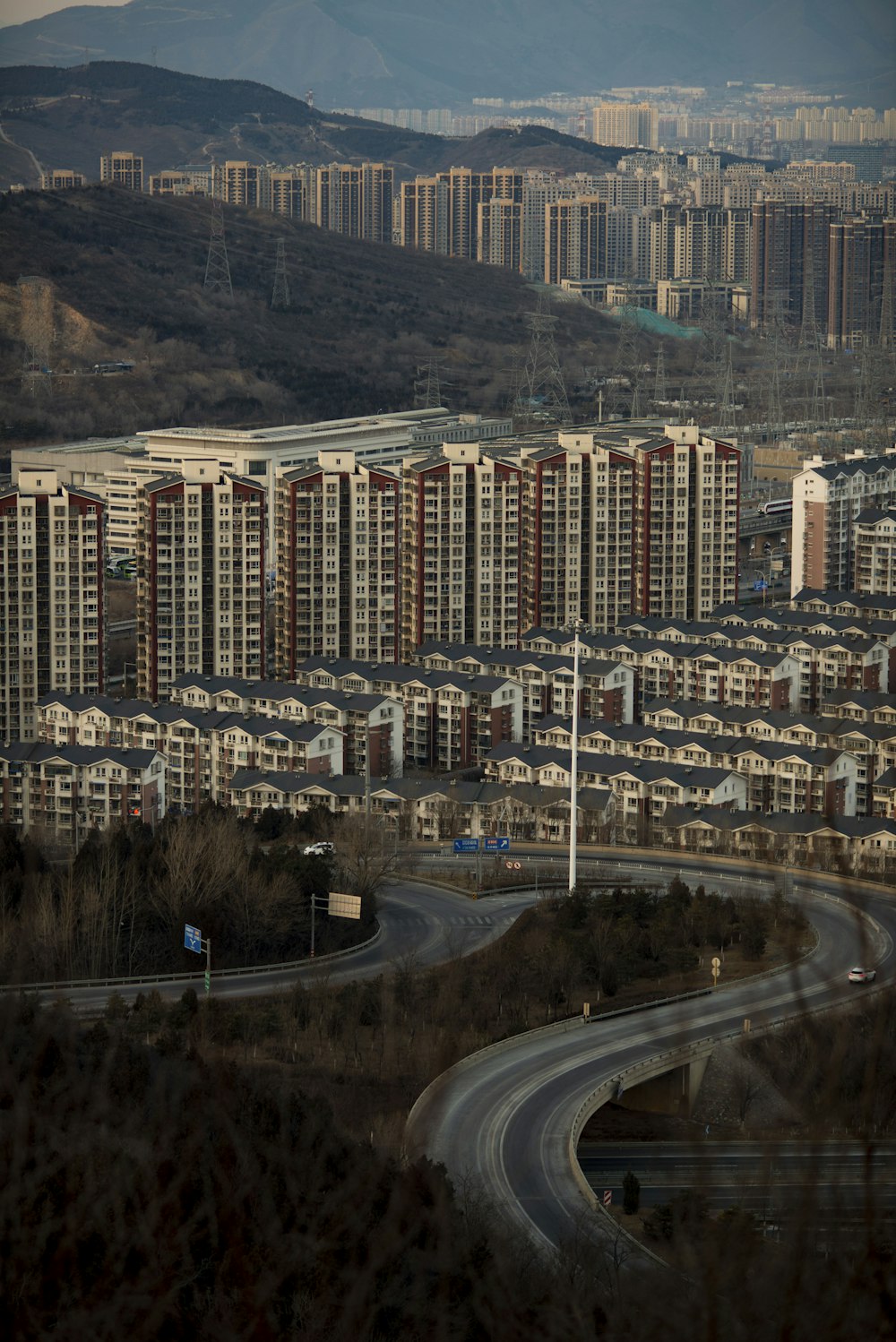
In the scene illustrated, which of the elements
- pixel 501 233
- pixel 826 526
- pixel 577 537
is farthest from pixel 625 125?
pixel 577 537

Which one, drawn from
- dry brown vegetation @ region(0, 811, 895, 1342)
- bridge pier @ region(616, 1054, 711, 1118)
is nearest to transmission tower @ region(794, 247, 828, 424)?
bridge pier @ region(616, 1054, 711, 1118)

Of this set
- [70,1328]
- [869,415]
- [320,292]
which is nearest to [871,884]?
[70,1328]

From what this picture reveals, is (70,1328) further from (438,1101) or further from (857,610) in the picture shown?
(857,610)

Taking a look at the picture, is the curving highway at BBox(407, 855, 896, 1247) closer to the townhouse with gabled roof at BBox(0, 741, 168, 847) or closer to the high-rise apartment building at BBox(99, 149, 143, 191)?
the townhouse with gabled roof at BBox(0, 741, 168, 847)

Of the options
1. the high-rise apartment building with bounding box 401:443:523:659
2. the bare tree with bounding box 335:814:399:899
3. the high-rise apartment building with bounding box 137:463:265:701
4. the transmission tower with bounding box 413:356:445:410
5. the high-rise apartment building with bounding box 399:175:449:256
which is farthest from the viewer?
the high-rise apartment building with bounding box 399:175:449:256

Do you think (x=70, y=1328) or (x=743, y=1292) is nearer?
(x=743, y=1292)

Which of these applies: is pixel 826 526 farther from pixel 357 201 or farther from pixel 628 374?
pixel 357 201
